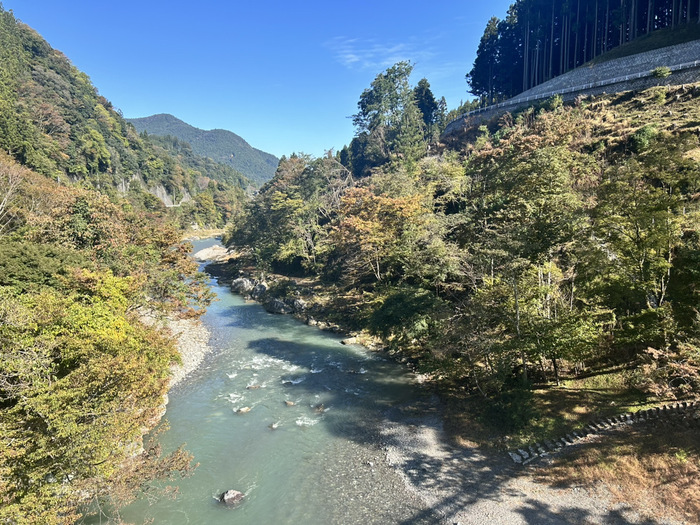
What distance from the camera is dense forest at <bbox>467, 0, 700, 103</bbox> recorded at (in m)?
50.0

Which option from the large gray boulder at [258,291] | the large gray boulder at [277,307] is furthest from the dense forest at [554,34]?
the large gray boulder at [277,307]

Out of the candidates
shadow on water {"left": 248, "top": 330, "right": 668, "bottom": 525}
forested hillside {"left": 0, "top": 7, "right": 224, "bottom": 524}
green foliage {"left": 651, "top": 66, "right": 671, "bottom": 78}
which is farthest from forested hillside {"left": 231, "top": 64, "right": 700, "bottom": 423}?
forested hillside {"left": 0, "top": 7, "right": 224, "bottom": 524}

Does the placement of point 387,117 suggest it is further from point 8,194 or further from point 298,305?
point 8,194

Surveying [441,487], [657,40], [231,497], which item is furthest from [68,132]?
[657,40]

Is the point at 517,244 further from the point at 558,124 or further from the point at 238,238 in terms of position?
the point at 238,238

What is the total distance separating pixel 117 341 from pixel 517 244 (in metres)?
16.0

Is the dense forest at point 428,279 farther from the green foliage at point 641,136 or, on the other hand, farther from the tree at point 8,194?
the tree at point 8,194

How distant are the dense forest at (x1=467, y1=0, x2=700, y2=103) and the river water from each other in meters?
57.9

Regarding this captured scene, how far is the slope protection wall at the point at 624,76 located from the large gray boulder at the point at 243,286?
139 ft

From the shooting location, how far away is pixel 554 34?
6066cm

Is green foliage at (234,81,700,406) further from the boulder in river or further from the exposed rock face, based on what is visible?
the boulder in river

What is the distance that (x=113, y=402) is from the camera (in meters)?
11.0

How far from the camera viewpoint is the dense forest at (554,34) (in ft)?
164

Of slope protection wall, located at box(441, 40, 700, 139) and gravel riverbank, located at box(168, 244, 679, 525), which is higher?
slope protection wall, located at box(441, 40, 700, 139)
